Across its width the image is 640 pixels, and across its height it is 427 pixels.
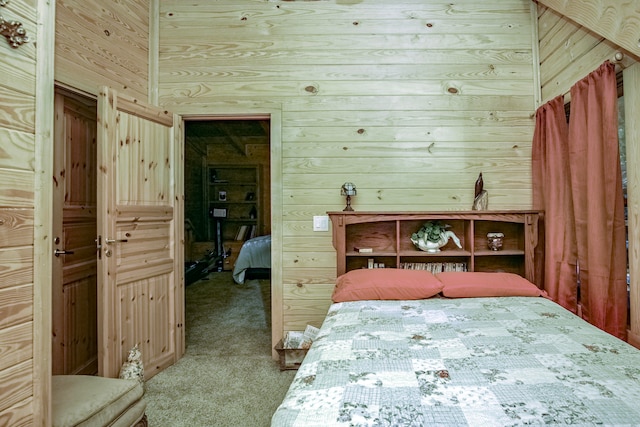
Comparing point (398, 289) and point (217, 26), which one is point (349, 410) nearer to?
point (398, 289)

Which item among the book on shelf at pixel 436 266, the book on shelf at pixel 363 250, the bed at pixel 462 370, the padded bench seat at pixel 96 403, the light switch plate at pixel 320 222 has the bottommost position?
the padded bench seat at pixel 96 403

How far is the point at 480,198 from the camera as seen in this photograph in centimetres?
267

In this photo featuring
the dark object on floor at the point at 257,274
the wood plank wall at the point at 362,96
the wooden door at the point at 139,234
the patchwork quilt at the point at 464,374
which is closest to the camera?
the patchwork quilt at the point at 464,374

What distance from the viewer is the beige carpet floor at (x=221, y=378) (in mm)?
2003

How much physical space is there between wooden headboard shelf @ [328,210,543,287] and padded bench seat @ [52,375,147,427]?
149 cm

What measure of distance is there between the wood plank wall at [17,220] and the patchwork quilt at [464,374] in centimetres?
93

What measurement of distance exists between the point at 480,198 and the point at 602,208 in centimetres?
80

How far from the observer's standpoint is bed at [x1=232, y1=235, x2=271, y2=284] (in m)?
5.48

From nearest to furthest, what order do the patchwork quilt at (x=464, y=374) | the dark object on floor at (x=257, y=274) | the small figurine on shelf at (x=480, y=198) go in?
1. the patchwork quilt at (x=464, y=374)
2. the small figurine on shelf at (x=480, y=198)
3. the dark object on floor at (x=257, y=274)

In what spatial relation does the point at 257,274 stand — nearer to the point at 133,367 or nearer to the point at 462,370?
the point at 133,367

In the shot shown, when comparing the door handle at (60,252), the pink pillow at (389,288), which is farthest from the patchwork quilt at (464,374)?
the door handle at (60,252)

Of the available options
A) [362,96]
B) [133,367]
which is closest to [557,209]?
[362,96]

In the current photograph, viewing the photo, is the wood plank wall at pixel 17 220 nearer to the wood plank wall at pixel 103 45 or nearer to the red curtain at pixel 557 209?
the wood plank wall at pixel 103 45

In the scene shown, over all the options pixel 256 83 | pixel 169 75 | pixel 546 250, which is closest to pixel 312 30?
pixel 256 83
